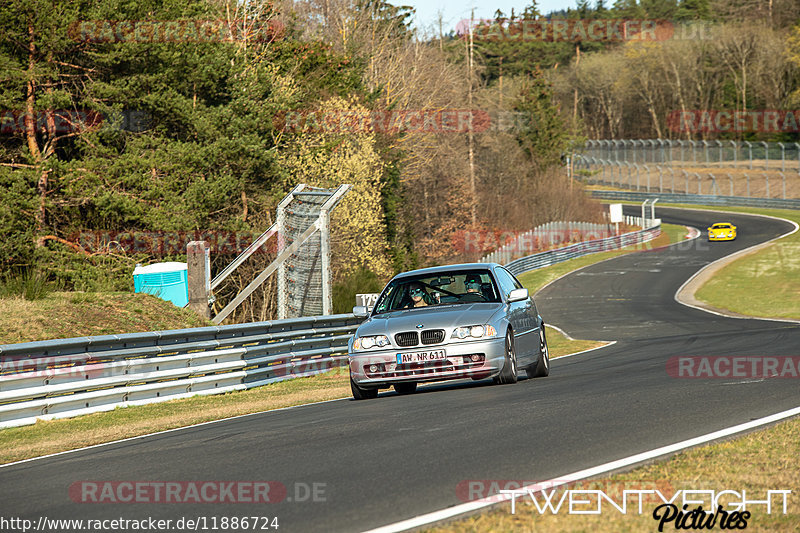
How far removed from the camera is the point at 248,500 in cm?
600

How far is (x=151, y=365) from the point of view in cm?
1363

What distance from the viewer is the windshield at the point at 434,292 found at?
41.6ft

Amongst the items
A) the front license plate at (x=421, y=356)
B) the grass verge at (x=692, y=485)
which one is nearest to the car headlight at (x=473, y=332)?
the front license plate at (x=421, y=356)

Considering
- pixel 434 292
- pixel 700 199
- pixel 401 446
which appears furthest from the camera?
pixel 700 199

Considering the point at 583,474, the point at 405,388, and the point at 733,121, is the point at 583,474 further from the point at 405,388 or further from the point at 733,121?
the point at 733,121

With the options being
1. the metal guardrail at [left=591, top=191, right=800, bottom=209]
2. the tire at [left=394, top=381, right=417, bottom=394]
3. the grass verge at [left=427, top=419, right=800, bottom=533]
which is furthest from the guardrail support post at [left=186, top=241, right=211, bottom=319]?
the metal guardrail at [left=591, top=191, right=800, bottom=209]

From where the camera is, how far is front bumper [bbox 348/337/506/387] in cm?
1145

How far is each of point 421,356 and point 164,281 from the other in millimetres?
11797

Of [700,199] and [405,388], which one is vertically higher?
[405,388]

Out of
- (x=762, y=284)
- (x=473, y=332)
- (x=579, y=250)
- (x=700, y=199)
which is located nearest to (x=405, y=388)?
(x=473, y=332)

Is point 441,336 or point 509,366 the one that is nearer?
point 441,336

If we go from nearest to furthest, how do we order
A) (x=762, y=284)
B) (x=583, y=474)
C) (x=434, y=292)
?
(x=583, y=474) < (x=434, y=292) < (x=762, y=284)

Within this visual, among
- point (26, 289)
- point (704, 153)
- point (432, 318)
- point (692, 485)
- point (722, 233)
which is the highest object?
point (692, 485)

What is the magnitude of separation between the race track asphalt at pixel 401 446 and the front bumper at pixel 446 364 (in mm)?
262
